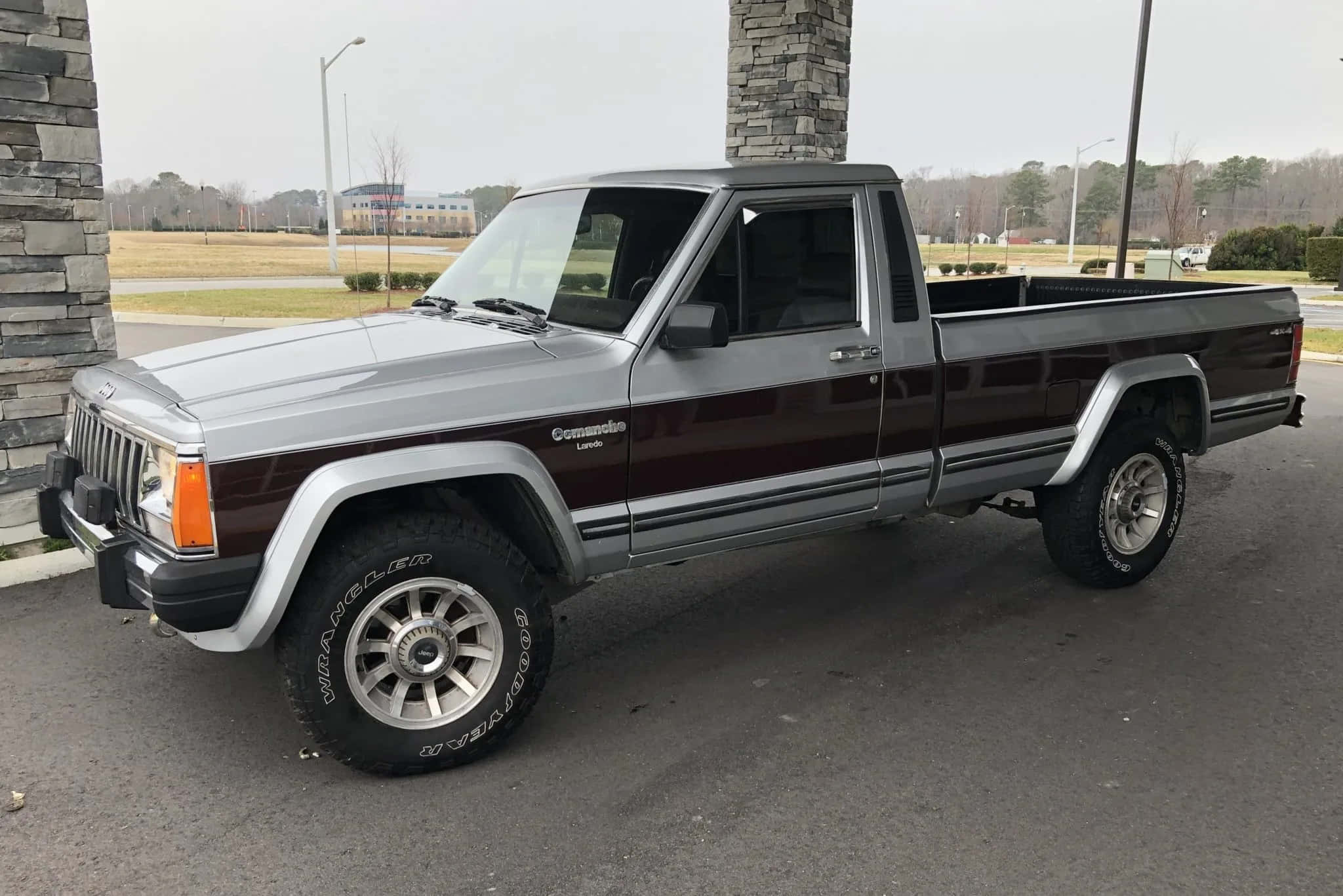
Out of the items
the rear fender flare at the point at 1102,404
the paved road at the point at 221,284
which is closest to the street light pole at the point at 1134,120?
the rear fender flare at the point at 1102,404

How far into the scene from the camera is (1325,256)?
4097cm

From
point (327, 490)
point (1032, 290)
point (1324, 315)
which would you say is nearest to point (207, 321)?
point (1032, 290)

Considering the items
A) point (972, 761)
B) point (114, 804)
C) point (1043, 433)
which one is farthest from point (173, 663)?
point (1043, 433)

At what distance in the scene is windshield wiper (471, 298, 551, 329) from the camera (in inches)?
168

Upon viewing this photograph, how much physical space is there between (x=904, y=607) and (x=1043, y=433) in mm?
1129

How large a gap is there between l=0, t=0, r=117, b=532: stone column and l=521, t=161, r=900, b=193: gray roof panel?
3.43 metres

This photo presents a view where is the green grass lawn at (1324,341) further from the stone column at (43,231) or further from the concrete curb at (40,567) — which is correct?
the concrete curb at (40,567)

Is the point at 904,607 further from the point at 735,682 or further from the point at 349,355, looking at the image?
the point at 349,355

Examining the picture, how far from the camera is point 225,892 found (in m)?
3.00

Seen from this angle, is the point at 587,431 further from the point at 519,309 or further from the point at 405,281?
the point at 405,281

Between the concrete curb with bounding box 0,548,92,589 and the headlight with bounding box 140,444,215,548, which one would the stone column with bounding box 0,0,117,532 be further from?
the headlight with bounding box 140,444,215,548

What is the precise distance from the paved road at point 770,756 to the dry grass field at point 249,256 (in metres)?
23.9

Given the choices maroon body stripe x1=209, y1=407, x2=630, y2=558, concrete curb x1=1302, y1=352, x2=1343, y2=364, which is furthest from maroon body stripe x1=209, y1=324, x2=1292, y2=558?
concrete curb x1=1302, y1=352, x2=1343, y2=364

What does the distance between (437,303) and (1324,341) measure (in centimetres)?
1958
